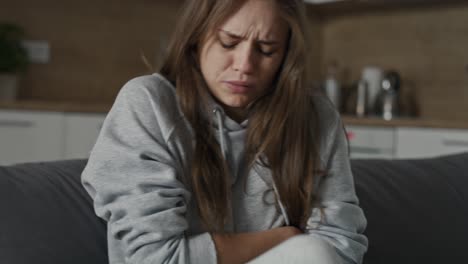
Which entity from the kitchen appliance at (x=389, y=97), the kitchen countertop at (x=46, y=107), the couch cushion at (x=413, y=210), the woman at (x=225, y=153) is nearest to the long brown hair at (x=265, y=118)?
the woman at (x=225, y=153)

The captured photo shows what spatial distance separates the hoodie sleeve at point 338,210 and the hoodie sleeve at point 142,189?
0.25 metres

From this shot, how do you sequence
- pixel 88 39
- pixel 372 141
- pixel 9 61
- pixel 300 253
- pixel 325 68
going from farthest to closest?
pixel 325 68 < pixel 88 39 < pixel 372 141 < pixel 9 61 < pixel 300 253

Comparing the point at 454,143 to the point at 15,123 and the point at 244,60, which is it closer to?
the point at 15,123

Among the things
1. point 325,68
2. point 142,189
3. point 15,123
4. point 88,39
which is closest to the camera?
point 142,189

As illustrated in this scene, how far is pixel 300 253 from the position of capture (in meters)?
1.04

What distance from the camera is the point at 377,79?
3945 millimetres

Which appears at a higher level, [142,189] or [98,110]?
[142,189]

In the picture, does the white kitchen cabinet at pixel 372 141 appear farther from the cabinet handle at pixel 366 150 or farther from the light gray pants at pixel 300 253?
the light gray pants at pixel 300 253

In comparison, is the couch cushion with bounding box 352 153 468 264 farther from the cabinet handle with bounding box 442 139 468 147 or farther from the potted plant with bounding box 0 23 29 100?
the potted plant with bounding box 0 23 29 100

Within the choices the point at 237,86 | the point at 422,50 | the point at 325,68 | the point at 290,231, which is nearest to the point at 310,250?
the point at 290,231

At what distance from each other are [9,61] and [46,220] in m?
2.20

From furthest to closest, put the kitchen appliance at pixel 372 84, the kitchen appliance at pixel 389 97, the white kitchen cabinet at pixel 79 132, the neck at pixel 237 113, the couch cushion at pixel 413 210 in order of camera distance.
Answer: the kitchen appliance at pixel 372 84 → the kitchen appliance at pixel 389 97 → the white kitchen cabinet at pixel 79 132 → the couch cushion at pixel 413 210 → the neck at pixel 237 113

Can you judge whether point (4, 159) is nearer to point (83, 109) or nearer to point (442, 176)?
point (83, 109)

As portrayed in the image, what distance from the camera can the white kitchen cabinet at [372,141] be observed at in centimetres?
340
